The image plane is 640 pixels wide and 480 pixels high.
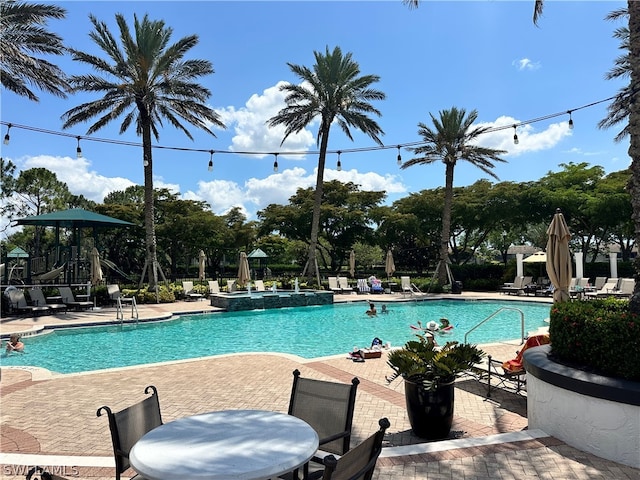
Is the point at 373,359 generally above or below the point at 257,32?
below

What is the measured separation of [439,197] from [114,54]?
23.9 metres

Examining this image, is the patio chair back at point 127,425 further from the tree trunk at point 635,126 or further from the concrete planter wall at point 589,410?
the tree trunk at point 635,126

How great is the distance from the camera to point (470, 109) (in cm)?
2628

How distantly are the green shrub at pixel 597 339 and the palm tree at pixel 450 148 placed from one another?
2194cm

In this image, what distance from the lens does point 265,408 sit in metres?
6.04

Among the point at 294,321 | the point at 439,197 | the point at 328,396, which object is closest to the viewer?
the point at 328,396

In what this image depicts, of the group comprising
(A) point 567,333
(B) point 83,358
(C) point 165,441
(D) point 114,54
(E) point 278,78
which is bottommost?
(B) point 83,358

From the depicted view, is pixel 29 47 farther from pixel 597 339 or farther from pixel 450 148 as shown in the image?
pixel 450 148

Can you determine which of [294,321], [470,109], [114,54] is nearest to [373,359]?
[294,321]

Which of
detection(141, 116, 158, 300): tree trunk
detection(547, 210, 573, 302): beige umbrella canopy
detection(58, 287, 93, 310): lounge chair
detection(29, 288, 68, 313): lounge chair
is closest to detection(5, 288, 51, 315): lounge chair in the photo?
detection(29, 288, 68, 313): lounge chair

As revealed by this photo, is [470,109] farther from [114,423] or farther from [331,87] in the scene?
[114,423]

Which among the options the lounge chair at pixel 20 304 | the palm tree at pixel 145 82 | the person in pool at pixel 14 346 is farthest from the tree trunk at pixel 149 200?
the person in pool at pixel 14 346

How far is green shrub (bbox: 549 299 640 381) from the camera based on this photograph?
4.22 meters

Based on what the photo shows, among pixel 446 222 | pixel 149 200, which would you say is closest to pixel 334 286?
pixel 446 222
